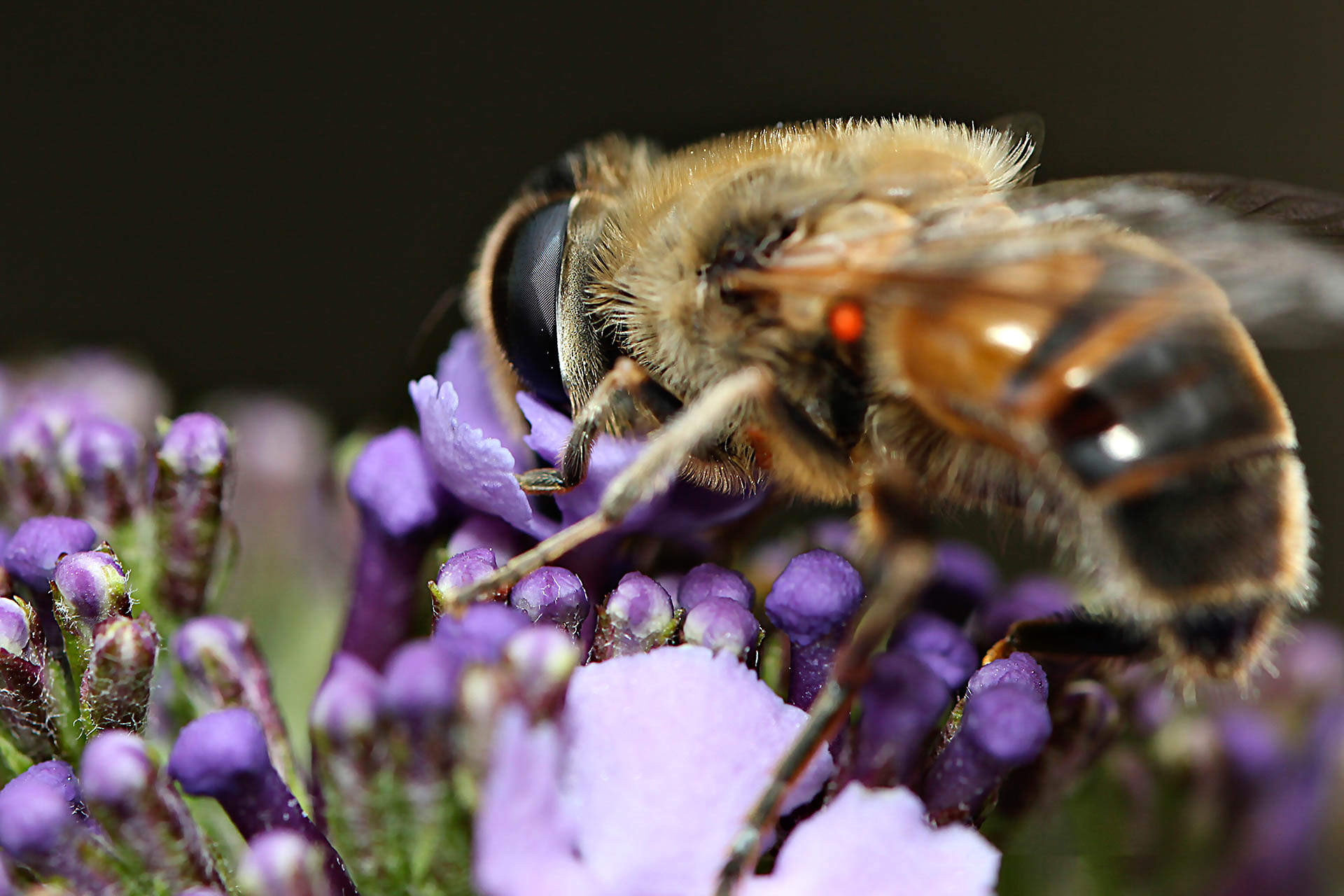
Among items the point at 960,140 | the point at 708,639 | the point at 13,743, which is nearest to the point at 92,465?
the point at 13,743

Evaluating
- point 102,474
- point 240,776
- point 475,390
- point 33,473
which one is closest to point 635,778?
point 240,776

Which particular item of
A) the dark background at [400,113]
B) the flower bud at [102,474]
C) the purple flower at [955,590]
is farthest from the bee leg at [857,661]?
the dark background at [400,113]

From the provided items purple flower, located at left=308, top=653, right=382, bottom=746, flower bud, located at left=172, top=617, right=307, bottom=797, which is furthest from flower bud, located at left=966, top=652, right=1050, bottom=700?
flower bud, located at left=172, top=617, right=307, bottom=797

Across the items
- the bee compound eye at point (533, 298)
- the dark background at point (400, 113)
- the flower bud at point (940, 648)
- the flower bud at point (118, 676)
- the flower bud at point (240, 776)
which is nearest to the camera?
the flower bud at point (240, 776)

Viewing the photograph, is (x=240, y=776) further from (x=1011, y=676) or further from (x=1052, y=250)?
(x=1052, y=250)

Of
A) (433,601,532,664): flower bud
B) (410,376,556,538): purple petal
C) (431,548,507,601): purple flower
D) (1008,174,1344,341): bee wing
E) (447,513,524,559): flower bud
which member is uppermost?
(1008,174,1344,341): bee wing

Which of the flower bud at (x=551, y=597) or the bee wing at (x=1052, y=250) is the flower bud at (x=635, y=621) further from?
the bee wing at (x=1052, y=250)

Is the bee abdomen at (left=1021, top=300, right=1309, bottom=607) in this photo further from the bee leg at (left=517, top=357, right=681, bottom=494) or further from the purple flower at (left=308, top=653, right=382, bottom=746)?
the purple flower at (left=308, top=653, right=382, bottom=746)
